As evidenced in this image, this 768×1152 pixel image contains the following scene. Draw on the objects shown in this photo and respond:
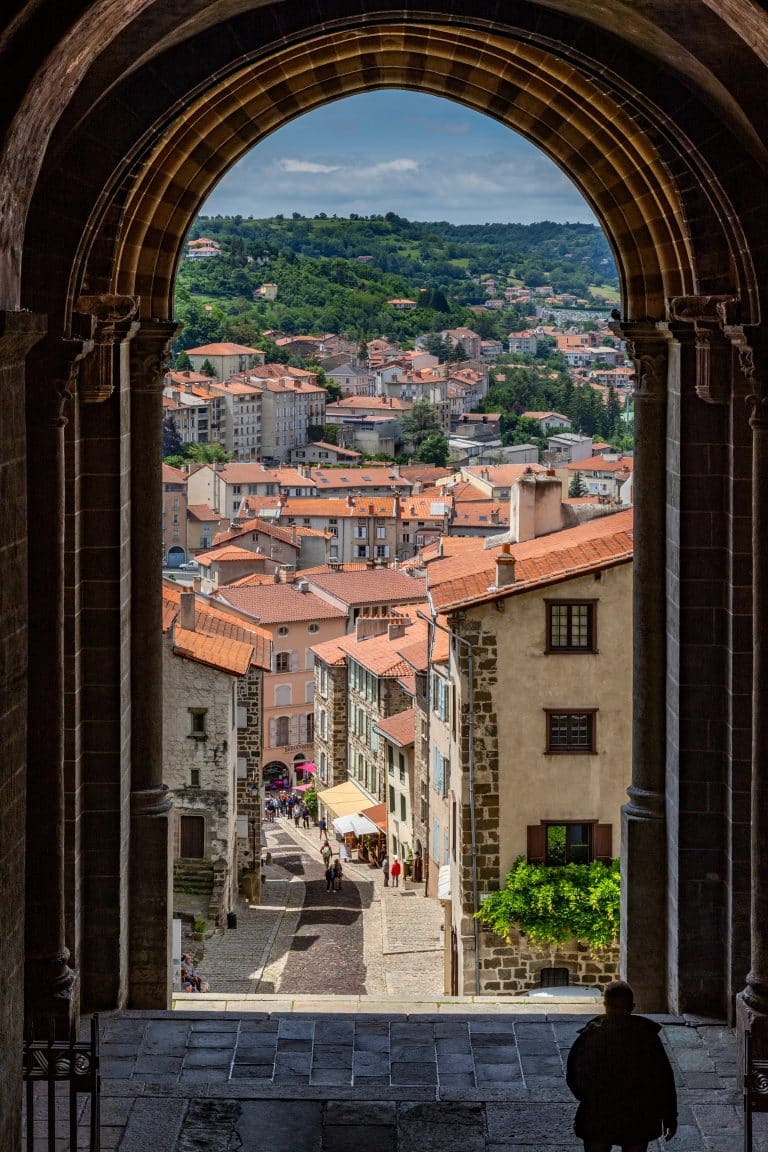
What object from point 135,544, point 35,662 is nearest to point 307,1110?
point 35,662

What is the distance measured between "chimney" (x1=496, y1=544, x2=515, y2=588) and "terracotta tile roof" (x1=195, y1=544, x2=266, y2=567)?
224 feet

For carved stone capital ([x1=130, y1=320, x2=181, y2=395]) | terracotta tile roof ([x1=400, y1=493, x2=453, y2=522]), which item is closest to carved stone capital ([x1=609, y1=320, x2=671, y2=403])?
carved stone capital ([x1=130, y1=320, x2=181, y2=395])

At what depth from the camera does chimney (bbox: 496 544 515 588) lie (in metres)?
30.3

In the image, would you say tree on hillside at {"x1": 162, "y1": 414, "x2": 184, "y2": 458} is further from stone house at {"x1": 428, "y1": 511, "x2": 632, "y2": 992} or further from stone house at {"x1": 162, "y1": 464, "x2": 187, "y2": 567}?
stone house at {"x1": 428, "y1": 511, "x2": 632, "y2": 992}

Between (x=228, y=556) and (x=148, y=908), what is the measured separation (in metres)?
85.7

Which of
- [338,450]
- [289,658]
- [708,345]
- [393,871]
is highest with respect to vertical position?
[338,450]

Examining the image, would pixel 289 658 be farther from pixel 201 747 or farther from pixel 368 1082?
pixel 368 1082

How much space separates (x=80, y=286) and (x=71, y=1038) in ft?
19.7

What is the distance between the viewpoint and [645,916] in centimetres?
1553

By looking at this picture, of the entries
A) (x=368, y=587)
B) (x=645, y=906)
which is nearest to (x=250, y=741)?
(x=645, y=906)

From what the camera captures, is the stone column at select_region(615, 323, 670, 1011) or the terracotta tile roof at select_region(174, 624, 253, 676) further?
the terracotta tile roof at select_region(174, 624, 253, 676)

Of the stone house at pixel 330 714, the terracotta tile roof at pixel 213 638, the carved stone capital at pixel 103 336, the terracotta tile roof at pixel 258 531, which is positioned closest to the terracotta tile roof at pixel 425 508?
the terracotta tile roof at pixel 258 531

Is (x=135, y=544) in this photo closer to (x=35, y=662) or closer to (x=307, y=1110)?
(x=35, y=662)

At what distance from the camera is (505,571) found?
3036cm
